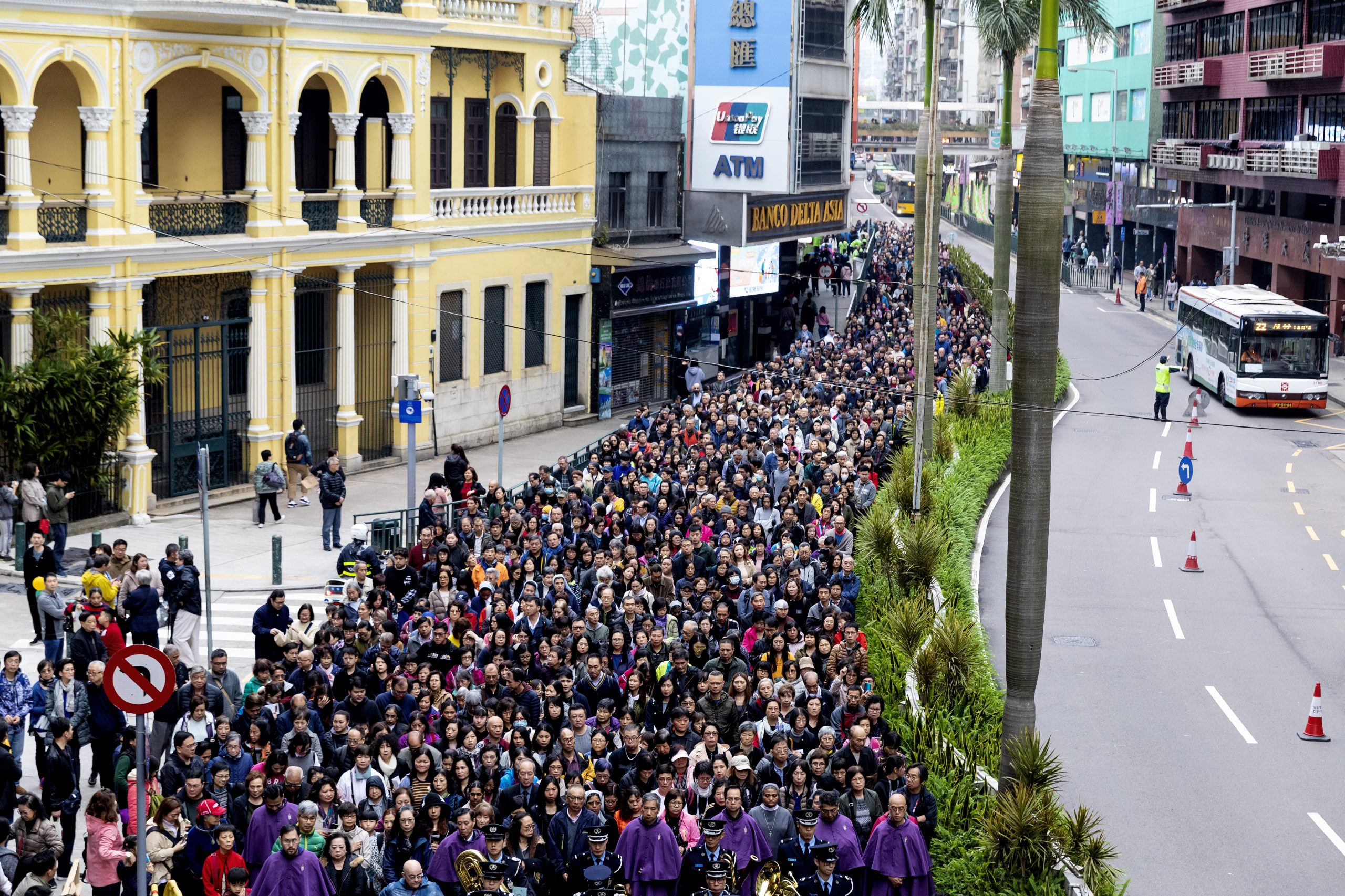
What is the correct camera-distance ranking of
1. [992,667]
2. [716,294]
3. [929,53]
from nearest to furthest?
[992,667] < [929,53] < [716,294]

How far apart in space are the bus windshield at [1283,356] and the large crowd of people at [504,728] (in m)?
22.4

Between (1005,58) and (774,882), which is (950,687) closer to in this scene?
(774,882)

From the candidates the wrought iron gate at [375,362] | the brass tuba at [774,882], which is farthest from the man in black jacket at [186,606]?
the wrought iron gate at [375,362]

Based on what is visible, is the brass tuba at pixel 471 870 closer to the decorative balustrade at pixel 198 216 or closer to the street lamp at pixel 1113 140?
the decorative balustrade at pixel 198 216

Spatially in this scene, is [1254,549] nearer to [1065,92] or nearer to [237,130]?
[237,130]

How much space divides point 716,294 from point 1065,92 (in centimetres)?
6295

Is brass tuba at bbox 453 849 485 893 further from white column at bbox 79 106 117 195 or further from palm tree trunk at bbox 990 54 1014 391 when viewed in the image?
palm tree trunk at bbox 990 54 1014 391

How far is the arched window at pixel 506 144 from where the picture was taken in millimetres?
39844

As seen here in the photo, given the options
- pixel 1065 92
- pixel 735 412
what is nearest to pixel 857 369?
pixel 735 412

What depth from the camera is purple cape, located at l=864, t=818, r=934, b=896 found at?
13227 mm

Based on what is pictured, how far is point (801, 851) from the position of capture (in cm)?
1322

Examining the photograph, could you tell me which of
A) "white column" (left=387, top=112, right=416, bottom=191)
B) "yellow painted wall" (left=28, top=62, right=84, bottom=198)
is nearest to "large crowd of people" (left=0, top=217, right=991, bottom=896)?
"yellow painted wall" (left=28, top=62, right=84, bottom=198)

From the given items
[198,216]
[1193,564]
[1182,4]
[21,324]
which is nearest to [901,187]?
[1182,4]

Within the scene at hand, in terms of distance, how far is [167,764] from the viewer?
13.8 meters
